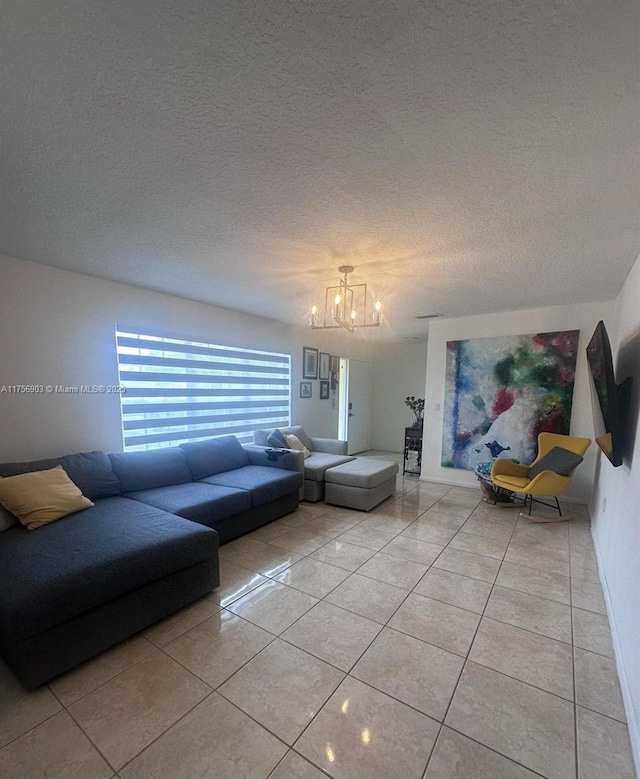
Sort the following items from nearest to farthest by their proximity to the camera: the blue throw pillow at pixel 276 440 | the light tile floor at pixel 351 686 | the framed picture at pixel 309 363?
the light tile floor at pixel 351 686 → the blue throw pillow at pixel 276 440 → the framed picture at pixel 309 363

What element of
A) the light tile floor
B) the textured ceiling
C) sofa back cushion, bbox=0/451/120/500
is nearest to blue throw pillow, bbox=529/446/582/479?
the light tile floor

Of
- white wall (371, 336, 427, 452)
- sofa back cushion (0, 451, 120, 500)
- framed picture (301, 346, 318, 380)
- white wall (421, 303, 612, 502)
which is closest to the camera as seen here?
sofa back cushion (0, 451, 120, 500)

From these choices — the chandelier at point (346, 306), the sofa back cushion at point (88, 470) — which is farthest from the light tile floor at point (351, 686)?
the chandelier at point (346, 306)

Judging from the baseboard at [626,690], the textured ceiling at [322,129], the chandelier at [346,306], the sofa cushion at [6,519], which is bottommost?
the baseboard at [626,690]

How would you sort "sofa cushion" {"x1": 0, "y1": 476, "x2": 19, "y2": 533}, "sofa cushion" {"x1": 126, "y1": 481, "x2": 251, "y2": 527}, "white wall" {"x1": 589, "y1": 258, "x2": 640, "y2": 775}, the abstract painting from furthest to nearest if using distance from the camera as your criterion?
the abstract painting → "sofa cushion" {"x1": 126, "y1": 481, "x2": 251, "y2": 527} → "sofa cushion" {"x1": 0, "y1": 476, "x2": 19, "y2": 533} → "white wall" {"x1": 589, "y1": 258, "x2": 640, "y2": 775}

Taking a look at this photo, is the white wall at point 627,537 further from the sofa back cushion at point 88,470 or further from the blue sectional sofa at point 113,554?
the sofa back cushion at point 88,470

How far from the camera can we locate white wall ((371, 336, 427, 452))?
685 cm

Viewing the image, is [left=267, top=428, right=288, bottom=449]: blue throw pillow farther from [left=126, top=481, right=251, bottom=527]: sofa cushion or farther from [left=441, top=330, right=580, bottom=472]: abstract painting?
[left=441, top=330, right=580, bottom=472]: abstract painting

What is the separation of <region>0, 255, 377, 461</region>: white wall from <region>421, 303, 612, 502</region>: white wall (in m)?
3.42

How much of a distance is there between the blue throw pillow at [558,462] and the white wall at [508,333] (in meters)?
0.55

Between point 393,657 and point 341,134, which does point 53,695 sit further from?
point 341,134

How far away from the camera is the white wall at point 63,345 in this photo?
252cm

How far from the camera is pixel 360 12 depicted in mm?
833

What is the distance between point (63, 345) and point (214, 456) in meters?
1.72
